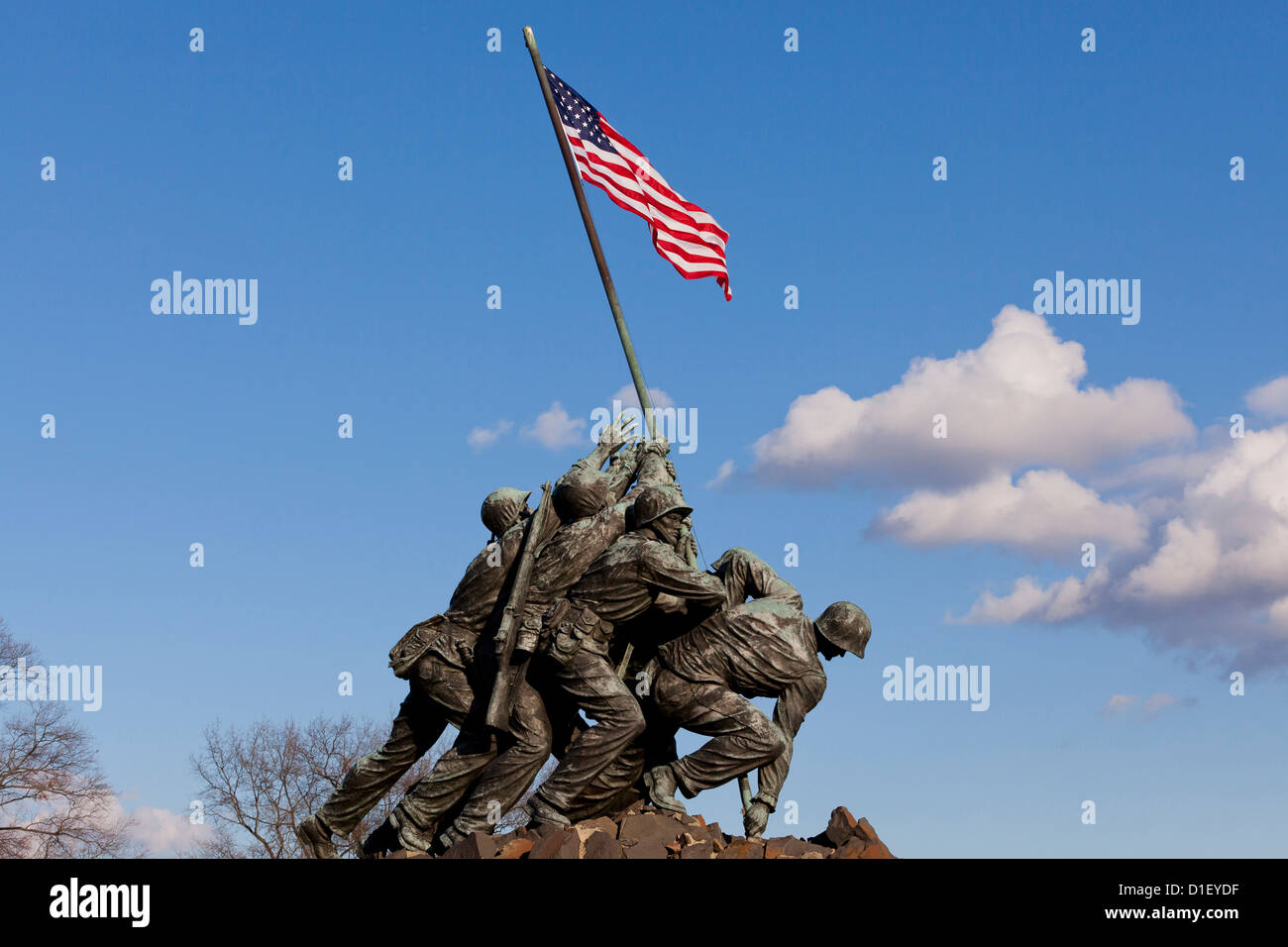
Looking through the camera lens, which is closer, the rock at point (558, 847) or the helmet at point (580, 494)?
the rock at point (558, 847)

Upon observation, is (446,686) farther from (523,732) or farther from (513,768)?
(513,768)

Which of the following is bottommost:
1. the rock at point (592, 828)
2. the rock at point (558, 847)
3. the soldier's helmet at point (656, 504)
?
the rock at point (558, 847)

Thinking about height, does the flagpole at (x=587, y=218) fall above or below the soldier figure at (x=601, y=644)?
above

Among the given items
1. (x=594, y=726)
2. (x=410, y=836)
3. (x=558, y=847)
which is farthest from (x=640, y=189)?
(x=558, y=847)

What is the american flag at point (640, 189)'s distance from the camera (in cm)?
1351

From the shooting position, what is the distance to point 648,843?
10078 millimetres

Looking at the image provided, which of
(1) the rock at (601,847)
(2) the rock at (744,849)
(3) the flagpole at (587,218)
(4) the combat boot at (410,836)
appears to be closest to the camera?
(1) the rock at (601,847)

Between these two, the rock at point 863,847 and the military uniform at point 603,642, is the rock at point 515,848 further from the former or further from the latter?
the rock at point 863,847

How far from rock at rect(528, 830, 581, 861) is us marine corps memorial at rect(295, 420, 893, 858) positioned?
36 centimetres

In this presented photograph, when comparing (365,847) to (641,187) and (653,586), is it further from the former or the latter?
(641,187)

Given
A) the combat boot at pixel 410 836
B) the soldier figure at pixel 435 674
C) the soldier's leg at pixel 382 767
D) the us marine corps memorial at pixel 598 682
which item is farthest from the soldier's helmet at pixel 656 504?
the combat boot at pixel 410 836

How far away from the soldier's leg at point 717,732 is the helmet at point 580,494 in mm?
1494

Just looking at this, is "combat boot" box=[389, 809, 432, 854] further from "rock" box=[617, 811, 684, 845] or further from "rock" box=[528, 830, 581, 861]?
"rock" box=[617, 811, 684, 845]

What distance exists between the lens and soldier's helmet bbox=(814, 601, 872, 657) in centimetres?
1176
